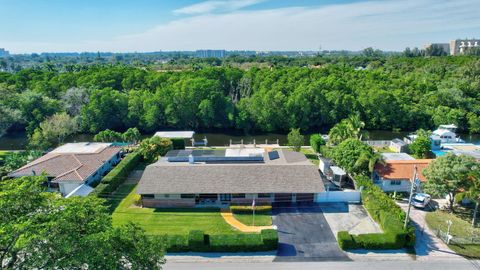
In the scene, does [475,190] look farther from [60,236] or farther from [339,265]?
[60,236]

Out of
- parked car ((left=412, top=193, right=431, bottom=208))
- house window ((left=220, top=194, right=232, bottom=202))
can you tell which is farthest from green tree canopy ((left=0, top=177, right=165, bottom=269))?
parked car ((left=412, top=193, right=431, bottom=208))

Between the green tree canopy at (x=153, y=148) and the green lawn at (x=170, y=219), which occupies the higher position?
the green tree canopy at (x=153, y=148)

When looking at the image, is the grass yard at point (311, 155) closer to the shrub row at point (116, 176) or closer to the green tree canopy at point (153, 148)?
the green tree canopy at point (153, 148)

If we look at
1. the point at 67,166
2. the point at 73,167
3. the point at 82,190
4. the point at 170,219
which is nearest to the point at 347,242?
the point at 170,219

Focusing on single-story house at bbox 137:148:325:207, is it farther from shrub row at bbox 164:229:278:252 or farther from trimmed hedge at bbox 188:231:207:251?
trimmed hedge at bbox 188:231:207:251

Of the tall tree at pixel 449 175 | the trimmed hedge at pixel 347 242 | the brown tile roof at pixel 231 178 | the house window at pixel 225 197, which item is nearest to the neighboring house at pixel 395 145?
the tall tree at pixel 449 175
